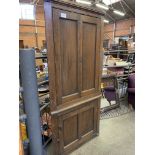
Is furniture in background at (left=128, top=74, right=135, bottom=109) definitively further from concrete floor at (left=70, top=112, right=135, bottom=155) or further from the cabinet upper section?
the cabinet upper section

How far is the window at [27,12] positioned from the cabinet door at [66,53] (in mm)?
7326

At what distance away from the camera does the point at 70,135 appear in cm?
212

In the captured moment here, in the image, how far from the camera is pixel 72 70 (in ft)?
6.41

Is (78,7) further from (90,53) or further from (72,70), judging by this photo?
(72,70)

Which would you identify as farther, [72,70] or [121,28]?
[121,28]

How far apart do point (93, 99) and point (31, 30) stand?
327 inches

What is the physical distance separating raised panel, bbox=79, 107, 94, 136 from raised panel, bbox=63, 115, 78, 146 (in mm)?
97

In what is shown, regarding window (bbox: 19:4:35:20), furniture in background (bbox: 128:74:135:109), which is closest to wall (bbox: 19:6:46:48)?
Answer: window (bbox: 19:4:35:20)

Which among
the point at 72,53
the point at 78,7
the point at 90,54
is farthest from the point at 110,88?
the point at 78,7

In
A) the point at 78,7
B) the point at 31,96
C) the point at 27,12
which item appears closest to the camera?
the point at 31,96

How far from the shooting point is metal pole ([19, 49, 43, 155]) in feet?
4.36

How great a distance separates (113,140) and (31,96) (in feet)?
5.58
